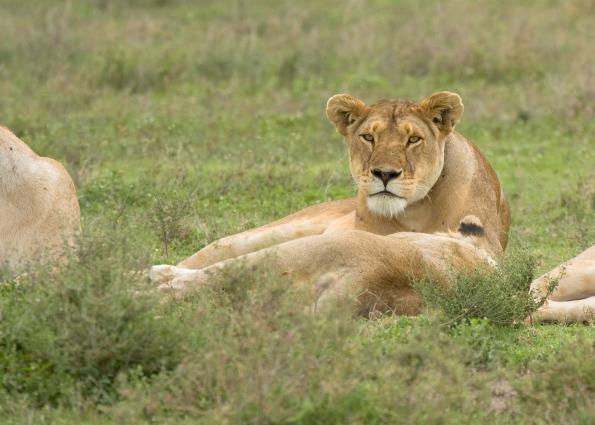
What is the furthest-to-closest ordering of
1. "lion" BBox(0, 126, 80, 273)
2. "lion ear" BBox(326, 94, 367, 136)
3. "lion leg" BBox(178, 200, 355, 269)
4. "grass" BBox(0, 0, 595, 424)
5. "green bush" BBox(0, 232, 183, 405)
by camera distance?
"lion leg" BBox(178, 200, 355, 269) → "lion ear" BBox(326, 94, 367, 136) → "lion" BBox(0, 126, 80, 273) → "green bush" BBox(0, 232, 183, 405) → "grass" BBox(0, 0, 595, 424)

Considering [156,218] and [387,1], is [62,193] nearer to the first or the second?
[156,218]

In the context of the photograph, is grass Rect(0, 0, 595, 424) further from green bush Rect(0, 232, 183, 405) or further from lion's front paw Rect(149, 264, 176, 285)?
lion's front paw Rect(149, 264, 176, 285)

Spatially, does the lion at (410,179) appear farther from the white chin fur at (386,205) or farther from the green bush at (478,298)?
the green bush at (478,298)

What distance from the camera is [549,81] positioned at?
46.1 feet

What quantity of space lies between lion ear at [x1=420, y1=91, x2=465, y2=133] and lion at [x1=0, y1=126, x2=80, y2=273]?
2.03 metres

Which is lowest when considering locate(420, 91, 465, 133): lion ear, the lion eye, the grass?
the grass

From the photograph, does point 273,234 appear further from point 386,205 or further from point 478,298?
point 478,298

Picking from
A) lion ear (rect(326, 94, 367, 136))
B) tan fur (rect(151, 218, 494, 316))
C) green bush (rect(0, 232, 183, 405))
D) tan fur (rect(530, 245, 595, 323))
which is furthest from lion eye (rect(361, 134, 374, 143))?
green bush (rect(0, 232, 183, 405))

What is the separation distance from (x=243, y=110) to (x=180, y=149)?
7.92 feet

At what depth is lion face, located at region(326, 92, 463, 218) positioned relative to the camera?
24.6 ft

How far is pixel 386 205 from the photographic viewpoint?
755cm

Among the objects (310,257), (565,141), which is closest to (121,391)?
(310,257)

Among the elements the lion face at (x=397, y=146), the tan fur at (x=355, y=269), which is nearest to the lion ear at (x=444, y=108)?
the lion face at (x=397, y=146)

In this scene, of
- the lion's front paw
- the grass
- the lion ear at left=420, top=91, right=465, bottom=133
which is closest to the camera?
the grass
